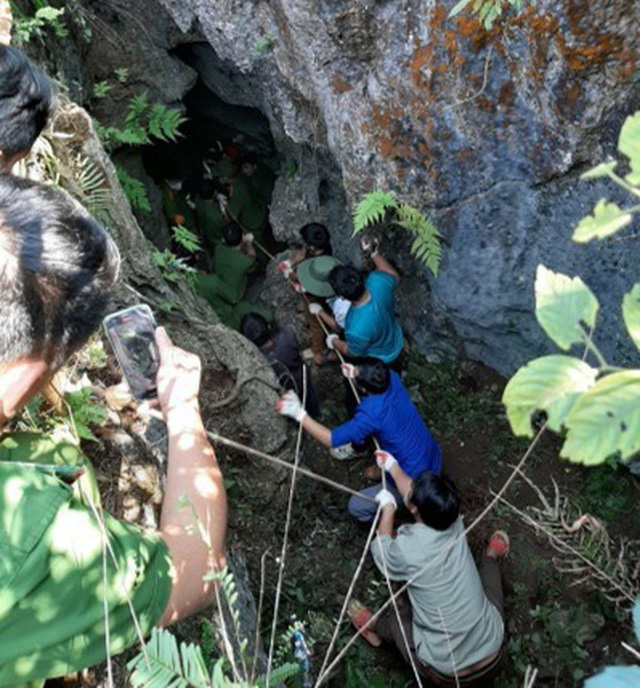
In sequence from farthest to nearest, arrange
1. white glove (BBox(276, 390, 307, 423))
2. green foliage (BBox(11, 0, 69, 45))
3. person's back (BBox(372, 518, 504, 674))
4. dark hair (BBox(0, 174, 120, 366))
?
white glove (BBox(276, 390, 307, 423))
green foliage (BBox(11, 0, 69, 45))
person's back (BBox(372, 518, 504, 674))
dark hair (BBox(0, 174, 120, 366))

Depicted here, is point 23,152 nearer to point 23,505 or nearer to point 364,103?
point 23,505

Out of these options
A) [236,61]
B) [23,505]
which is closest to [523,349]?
[236,61]

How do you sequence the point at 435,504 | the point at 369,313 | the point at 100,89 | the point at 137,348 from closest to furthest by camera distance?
the point at 137,348 < the point at 435,504 < the point at 369,313 < the point at 100,89

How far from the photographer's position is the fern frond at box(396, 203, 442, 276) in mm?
6352

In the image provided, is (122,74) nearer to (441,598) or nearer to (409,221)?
(409,221)

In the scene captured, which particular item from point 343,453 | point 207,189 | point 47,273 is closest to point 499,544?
point 343,453

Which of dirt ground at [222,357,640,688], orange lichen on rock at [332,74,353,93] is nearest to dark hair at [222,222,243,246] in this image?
orange lichen on rock at [332,74,353,93]

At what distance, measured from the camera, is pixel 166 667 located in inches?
76.9

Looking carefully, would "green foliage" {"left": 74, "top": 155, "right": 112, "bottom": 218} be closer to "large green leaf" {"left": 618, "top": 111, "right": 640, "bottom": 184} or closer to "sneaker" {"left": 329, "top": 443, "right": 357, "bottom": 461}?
"sneaker" {"left": 329, "top": 443, "right": 357, "bottom": 461}

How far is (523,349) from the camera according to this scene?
21.9ft

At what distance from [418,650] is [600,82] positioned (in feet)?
14.5

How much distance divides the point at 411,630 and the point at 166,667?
3.78 metres

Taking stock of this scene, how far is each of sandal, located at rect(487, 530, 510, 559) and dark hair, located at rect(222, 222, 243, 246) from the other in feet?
15.7

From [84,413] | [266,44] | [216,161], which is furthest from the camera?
[216,161]
